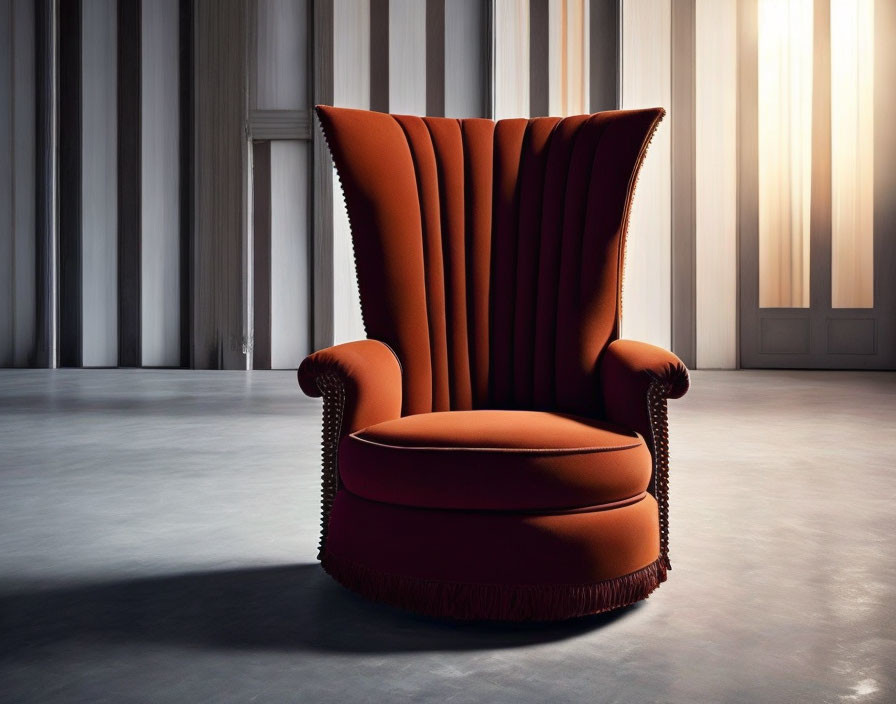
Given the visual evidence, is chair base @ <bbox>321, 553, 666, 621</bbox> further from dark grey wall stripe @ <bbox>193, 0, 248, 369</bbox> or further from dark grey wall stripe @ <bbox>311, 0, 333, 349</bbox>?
dark grey wall stripe @ <bbox>193, 0, 248, 369</bbox>

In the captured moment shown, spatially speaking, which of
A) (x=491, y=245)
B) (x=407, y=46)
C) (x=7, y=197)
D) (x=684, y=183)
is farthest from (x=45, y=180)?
(x=491, y=245)

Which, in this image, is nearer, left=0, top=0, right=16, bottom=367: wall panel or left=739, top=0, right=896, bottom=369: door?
left=739, top=0, right=896, bottom=369: door

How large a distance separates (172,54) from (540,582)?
710cm

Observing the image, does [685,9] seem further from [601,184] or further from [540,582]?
[540,582]

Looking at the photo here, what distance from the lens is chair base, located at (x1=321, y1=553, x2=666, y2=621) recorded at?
156 centimetres

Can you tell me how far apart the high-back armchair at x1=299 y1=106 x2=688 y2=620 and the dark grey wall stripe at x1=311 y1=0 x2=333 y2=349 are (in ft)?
17.3

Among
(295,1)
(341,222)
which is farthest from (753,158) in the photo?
(295,1)

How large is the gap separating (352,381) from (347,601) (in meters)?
0.44

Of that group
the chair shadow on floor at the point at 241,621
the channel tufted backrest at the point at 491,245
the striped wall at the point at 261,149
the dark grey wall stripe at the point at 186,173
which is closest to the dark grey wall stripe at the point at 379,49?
the striped wall at the point at 261,149

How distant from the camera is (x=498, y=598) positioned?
Result: 1.56 metres

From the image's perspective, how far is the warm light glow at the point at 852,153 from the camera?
7.29m

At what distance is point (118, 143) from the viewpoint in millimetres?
7551

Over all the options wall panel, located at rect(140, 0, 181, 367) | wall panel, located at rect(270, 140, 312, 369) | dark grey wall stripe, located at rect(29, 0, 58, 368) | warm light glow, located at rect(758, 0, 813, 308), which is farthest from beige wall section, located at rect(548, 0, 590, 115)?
dark grey wall stripe, located at rect(29, 0, 58, 368)

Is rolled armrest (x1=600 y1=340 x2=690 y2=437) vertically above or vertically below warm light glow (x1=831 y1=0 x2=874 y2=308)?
below
